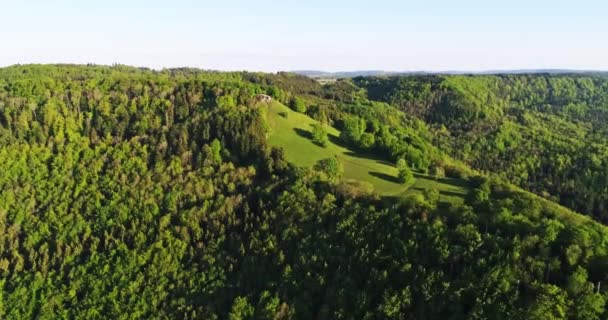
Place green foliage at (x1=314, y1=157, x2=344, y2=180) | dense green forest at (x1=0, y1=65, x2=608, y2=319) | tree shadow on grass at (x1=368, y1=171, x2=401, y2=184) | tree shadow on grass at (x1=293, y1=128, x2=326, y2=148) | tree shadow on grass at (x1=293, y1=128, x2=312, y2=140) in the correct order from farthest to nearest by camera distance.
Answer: tree shadow on grass at (x1=293, y1=128, x2=312, y2=140) → tree shadow on grass at (x1=293, y1=128, x2=326, y2=148) → tree shadow on grass at (x1=368, y1=171, x2=401, y2=184) → green foliage at (x1=314, y1=157, x2=344, y2=180) → dense green forest at (x1=0, y1=65, x2=608, y2=319)

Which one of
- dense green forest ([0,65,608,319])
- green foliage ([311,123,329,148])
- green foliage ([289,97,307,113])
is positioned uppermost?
green foliage ([289,97,307,113])

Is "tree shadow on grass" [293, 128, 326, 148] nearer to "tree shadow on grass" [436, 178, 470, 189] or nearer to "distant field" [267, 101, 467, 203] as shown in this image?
"distant field" [267, 101, 467, 203]

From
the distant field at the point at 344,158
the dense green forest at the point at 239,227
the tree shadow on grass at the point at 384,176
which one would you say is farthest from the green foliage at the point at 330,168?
the tree shadow on grass at the point at 384,176

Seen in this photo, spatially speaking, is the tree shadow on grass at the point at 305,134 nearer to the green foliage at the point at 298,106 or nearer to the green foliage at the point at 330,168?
the green foliage at the point at 330,168

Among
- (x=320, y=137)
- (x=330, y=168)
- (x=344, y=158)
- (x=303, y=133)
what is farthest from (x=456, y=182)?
(x=303, y=133)

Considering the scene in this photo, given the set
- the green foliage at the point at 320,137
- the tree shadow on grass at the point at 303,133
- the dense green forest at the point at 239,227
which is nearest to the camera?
the dense green forest at the point at 239,227

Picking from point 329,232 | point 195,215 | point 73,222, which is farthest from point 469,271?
point 73,222

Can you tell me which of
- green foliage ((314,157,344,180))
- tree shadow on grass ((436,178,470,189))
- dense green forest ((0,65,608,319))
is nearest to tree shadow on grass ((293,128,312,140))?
dense green forest ((0,65,608,319))
